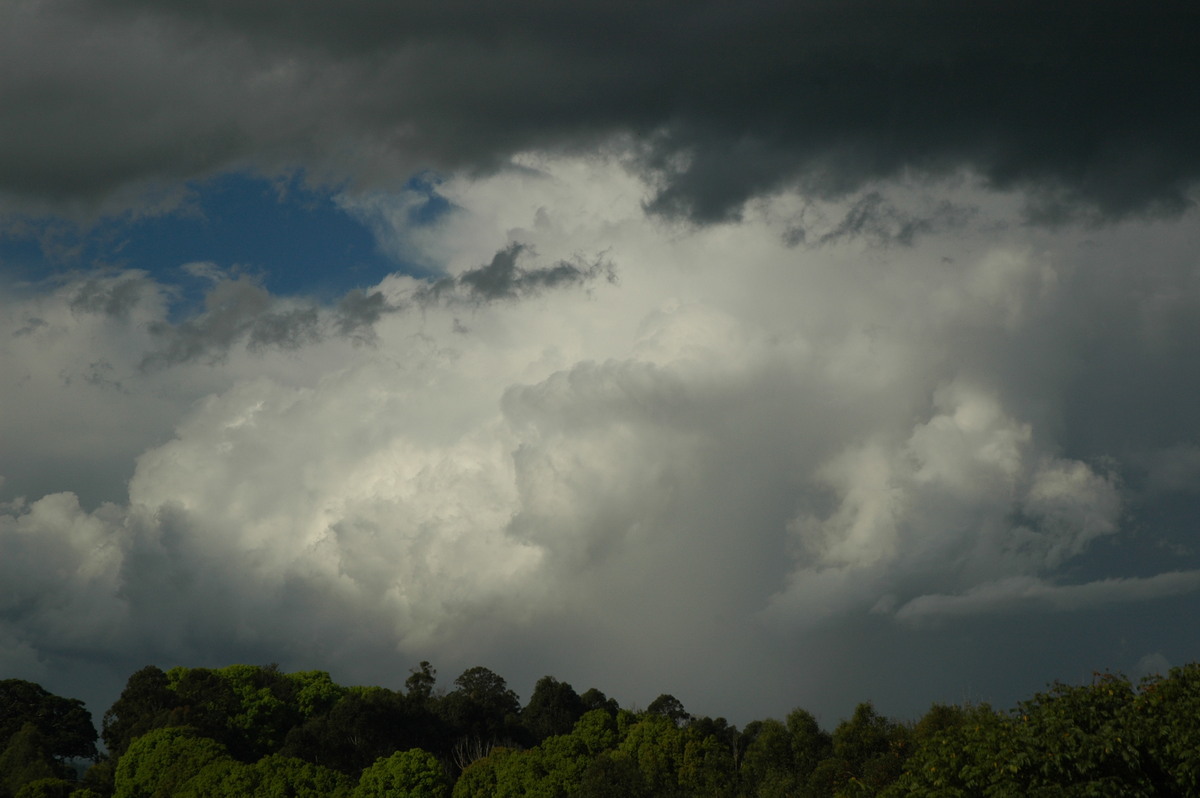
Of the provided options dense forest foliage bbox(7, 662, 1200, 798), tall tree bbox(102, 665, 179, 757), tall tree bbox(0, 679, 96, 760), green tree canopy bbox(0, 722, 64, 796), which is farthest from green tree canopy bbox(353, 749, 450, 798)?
tall tree bbox(0, 679, 96, 760)

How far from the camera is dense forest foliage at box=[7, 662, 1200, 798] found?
116 feet

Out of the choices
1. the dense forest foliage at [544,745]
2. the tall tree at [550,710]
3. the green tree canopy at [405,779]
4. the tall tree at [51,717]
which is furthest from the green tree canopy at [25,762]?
the tall tree at [550,710]

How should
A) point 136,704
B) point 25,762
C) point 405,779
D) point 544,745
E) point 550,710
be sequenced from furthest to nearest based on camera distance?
1. point 550,710
2. point 136,704
3. point 25,762
4. point 544,745
5. point 405,779

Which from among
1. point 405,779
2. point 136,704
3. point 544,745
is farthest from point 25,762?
point 544,745

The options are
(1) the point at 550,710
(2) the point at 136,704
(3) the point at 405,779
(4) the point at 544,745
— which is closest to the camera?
(3) the point at 405,779

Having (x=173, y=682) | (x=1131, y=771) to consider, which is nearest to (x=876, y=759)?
(x=1131, y=771)

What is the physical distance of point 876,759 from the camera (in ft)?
203

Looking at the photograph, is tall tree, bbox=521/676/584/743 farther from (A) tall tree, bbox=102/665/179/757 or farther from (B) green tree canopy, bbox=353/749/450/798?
(B) green tree canopy, bbox=353/749/450/798

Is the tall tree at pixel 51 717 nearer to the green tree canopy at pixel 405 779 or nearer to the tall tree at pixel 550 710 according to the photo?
the tall tree at pixel 550 710

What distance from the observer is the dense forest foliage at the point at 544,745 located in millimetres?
35469

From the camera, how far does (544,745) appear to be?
271 ft

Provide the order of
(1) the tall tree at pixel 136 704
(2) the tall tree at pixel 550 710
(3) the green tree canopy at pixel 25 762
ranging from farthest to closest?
(2) the tall tree at pixel 550 710, (1) the tall tree at pixel 136 704, (3) the green tree canopy at pixel 25 762

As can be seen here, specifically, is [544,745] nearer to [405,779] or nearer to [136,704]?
[405,779]

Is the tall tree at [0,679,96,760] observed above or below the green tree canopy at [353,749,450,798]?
above
